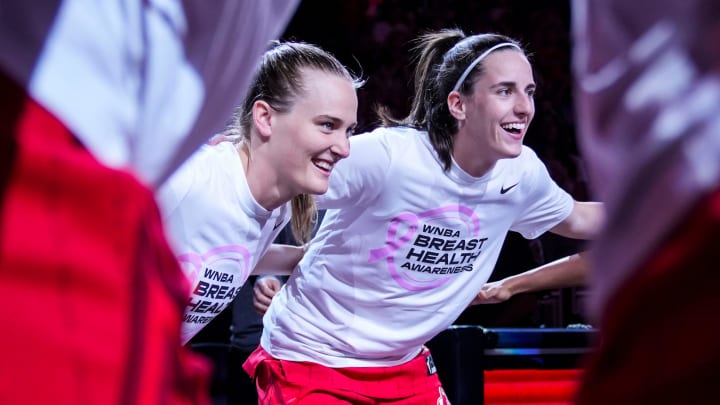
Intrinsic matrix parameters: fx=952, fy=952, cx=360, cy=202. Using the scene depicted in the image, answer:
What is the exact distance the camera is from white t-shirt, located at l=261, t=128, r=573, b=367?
2.41 metres

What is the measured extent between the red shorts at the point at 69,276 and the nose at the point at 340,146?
5.21 ft

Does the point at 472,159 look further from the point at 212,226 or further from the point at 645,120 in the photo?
the point at 645,120

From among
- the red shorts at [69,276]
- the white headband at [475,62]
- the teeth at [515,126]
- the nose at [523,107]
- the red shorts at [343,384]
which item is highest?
the white headband at [475,62]

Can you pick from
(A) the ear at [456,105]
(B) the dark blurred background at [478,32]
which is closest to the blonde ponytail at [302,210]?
(A) the ear at [456,105]

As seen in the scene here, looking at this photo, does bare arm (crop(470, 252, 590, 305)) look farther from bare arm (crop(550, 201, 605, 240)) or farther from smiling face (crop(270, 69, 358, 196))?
smiling face (crop(270, 69, 358, 196))

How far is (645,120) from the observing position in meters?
0.63

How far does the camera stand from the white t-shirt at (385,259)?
2412 millimetres

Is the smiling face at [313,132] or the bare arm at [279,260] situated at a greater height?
the smiling face at [313,132]

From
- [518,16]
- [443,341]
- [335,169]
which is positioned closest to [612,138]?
[335,169]

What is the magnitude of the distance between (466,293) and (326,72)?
70 cm

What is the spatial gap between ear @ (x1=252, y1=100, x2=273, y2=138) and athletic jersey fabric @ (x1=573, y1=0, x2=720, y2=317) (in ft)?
5.52

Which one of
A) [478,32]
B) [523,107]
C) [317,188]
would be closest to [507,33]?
[478,32]

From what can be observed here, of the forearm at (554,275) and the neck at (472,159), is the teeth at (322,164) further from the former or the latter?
the forearm at (554,275)

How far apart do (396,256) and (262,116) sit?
49 cm
